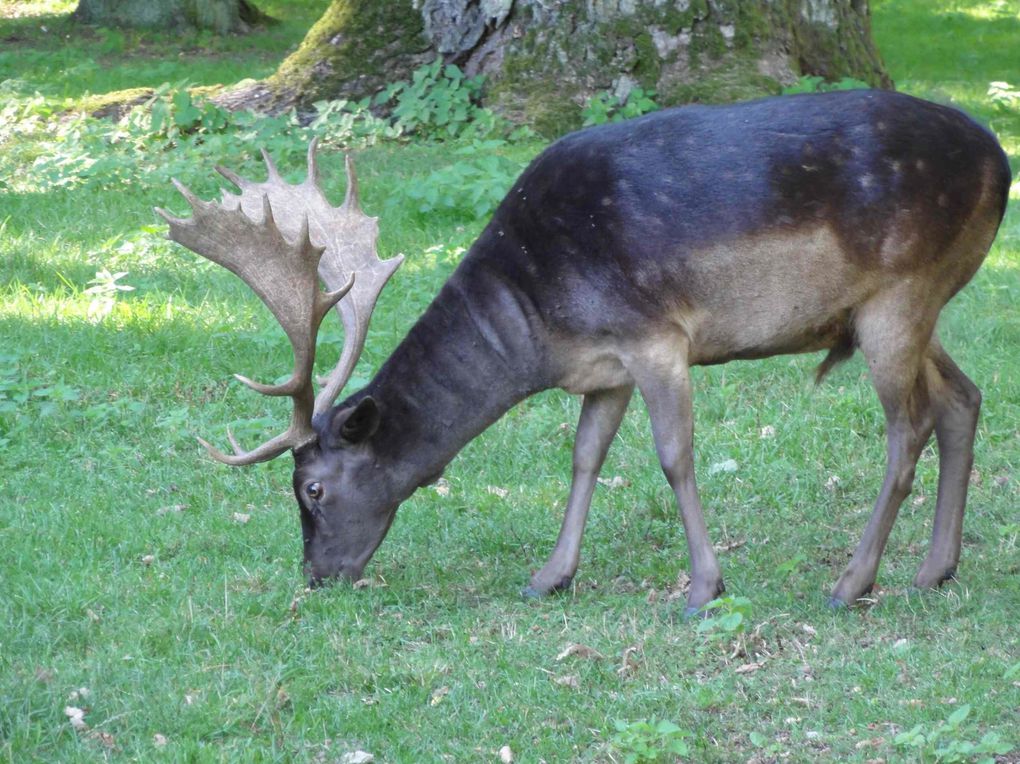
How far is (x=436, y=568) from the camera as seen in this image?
5.70 m

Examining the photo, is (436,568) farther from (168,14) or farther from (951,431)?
(168,14)

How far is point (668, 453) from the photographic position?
5223mm

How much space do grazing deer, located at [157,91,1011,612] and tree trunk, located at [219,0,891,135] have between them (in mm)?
5380

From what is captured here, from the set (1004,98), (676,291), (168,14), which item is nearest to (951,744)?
(676,291)

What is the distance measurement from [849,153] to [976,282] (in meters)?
3.84

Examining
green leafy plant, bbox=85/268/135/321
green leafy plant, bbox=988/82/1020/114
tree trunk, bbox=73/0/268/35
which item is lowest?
tree trunk, bbox=73/0/268/35

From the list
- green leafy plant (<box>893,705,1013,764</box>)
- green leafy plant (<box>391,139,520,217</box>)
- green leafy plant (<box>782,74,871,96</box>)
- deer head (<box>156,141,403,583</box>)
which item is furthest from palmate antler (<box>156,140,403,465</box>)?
green leafy plant (<box>782,74,871,96</box>)

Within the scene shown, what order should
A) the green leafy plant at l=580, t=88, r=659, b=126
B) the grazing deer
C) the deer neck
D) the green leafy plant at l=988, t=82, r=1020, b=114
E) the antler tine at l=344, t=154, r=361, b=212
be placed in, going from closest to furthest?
the grazing deer
the deer neck
the antler tine at l=344, t=154, r=361, b=212
the green leafy plant at l=580, t=88, r=659, b=126
the green leafy plant at l=988, t=82, r=1020, b=114

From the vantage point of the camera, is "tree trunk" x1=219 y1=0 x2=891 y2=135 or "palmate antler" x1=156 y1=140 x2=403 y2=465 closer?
"palmate antler" x1=156 y1=140 x2=403 y2=465

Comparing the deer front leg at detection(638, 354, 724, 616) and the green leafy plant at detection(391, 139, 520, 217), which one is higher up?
the deer front leg at detection(638, 354, 724, 616)

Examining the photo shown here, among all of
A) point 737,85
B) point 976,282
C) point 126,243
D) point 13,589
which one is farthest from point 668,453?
point 737,85

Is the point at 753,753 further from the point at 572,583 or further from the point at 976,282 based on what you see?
the point at 976,282

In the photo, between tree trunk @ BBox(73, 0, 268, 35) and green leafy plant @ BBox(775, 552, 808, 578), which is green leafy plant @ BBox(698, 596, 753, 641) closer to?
green leafy plant @ BBox(775, 552, 808, 578)

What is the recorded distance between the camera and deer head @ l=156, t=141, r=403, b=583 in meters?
5.18
